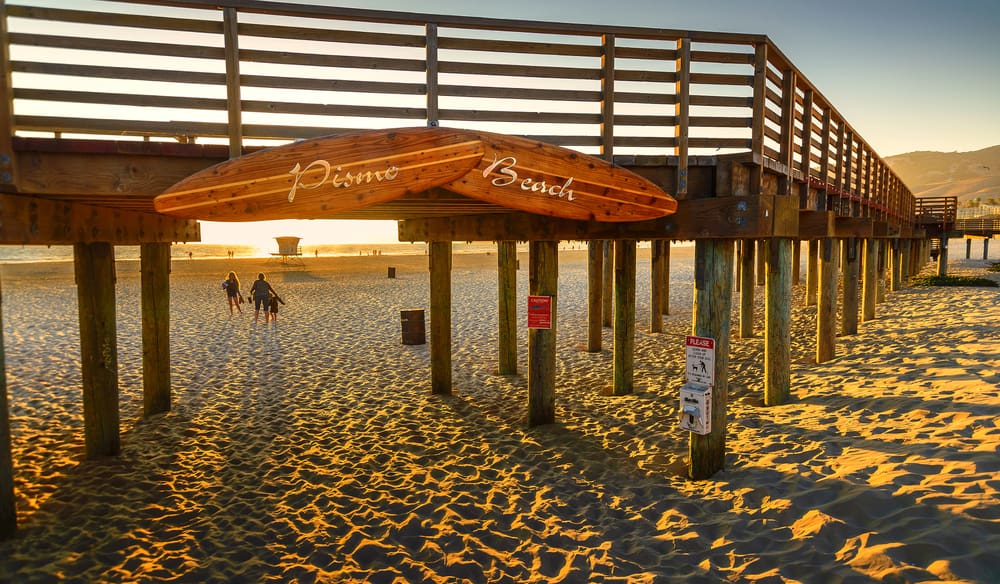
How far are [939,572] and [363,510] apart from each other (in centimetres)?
→ 441

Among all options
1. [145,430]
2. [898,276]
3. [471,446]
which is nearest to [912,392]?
[471,446]

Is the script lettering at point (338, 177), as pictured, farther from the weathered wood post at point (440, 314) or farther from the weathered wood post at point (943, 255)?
the weathered wood post at point (943, 255)

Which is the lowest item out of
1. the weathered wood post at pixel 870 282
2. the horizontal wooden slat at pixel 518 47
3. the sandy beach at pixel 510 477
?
the sandy beach at pixel 510 477

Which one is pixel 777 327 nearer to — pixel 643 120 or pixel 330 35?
pixel 643 120

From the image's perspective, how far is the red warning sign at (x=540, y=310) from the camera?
6812 millimetres

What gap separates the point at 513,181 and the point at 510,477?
3.22 m

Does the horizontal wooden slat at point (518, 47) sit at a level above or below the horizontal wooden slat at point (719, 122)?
above

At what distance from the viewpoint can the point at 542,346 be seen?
7.14m

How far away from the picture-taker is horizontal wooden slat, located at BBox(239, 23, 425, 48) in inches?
180

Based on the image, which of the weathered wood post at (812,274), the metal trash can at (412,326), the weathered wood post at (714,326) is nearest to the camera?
the weathered wood post at (714,326)

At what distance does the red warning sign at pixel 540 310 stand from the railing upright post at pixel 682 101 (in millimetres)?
2320

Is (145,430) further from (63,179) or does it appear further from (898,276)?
(898,276)

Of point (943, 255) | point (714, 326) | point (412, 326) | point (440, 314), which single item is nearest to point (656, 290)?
point (412, 326)

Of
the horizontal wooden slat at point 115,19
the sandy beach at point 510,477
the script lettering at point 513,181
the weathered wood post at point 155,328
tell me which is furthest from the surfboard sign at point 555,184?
the weathered wood post at point 155,328
